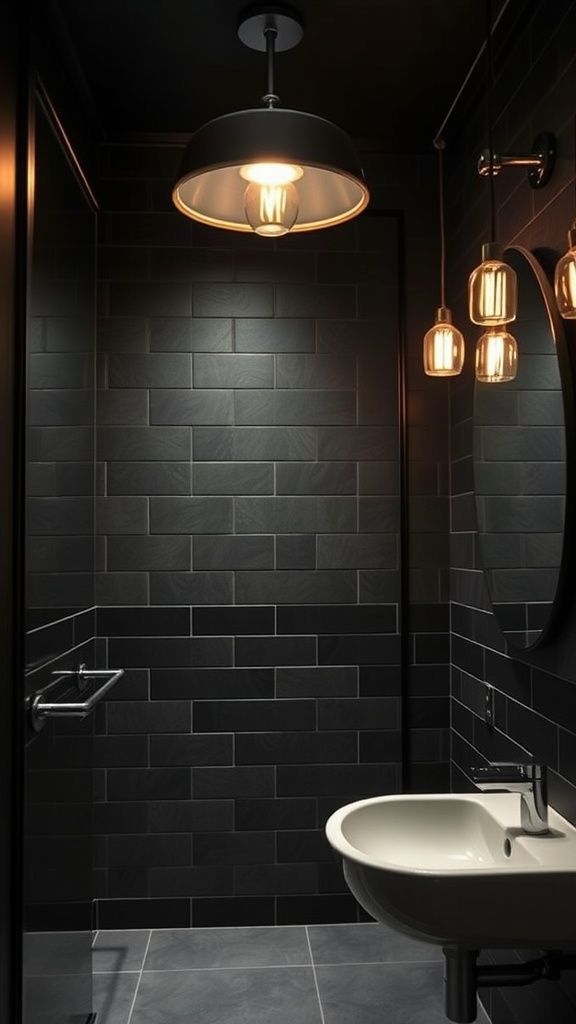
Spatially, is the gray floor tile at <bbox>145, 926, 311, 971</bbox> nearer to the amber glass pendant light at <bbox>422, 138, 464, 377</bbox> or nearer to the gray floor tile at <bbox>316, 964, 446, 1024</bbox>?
the gray floor tile at <bbox>316, 964, 446, 1024</bbox>

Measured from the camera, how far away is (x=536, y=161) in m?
2.06

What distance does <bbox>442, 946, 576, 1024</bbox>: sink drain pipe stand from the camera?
177 centimetres

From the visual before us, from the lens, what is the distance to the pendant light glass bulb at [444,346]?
2221 millimetres

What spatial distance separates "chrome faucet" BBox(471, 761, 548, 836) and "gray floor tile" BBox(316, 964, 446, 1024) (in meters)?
0.94

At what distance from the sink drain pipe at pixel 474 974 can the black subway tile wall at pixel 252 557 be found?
129cm

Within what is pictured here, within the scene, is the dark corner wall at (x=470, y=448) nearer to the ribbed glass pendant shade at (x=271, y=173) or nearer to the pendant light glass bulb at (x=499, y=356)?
the pendant light glass bulb at (x=499, y=356)

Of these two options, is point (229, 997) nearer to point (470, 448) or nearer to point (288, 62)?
point (470, 448)

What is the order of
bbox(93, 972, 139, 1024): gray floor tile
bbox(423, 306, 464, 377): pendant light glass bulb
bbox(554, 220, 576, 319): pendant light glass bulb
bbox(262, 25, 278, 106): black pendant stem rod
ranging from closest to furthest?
bbox(554, 220, 576, 319): pendant light glass bulb < bbox(262, 25, 278, 106): black pendant stem rod < bbox(423, 306, 464, 377): pendant light glass bulb < bbox(93, 972, 139, 1024): gray floor tile

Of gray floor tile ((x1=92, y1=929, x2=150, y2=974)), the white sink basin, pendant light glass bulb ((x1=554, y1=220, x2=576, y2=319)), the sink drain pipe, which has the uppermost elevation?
pendant light glass bulb ((x1=554, y1=220, x2=576, y2=319))

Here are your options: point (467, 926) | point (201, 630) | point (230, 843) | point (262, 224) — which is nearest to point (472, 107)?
point (262, 224)

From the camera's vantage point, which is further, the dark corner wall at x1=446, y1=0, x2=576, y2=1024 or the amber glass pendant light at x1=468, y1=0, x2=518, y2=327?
the dark corner wall at x1=446, y1=0, x2=576, y2=1024

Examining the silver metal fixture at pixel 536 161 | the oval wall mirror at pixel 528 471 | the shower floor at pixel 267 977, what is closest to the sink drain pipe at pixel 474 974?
the oval wall mirror at pixel 528 471

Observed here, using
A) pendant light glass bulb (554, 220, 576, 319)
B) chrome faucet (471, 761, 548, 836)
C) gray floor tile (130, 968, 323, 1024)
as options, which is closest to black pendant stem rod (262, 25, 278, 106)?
pendant light glass bulb (554, 220, 576, 319)

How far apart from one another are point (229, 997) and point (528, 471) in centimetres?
181
